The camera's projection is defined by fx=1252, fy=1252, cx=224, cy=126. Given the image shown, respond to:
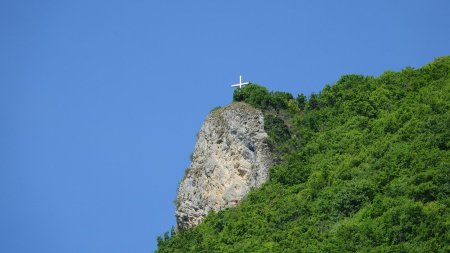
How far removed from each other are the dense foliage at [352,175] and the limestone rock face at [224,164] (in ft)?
2.65

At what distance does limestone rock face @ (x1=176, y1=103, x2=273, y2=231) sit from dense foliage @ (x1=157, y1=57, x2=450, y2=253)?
0.81 m

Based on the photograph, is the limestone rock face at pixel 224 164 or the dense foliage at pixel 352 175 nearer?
the dense foliage at pixel 352 175

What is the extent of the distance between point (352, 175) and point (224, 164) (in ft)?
25.6

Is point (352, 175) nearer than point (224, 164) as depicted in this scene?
Yes

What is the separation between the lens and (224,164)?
6275cm

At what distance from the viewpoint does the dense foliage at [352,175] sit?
51625 mm

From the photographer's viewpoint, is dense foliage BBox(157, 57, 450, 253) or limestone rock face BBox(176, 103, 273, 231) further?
limestone rock face BBox(176, 103, 273, 231)

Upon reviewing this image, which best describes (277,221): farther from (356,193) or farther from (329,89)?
(329,89)

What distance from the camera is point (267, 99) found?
65.2m

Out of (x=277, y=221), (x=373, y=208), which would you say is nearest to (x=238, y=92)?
(x=277, y=221)

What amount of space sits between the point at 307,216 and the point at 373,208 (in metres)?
4.49

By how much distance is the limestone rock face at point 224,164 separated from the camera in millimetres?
61656

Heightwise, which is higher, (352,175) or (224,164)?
(224,164)

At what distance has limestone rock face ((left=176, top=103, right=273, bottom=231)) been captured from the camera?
A: 61.7 meters
